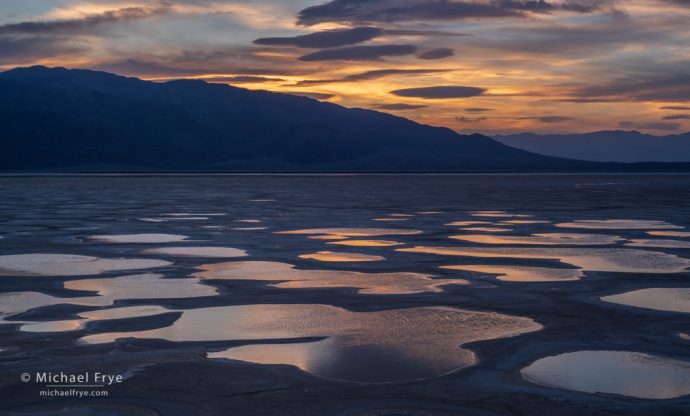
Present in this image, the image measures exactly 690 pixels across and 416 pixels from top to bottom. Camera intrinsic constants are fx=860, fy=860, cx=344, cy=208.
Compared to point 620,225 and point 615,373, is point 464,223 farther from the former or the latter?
point 615,373

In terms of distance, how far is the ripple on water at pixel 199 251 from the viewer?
18266 millimetres

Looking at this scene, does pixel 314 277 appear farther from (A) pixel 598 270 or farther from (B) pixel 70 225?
(B) pixel 70 225

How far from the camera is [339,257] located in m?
17.8

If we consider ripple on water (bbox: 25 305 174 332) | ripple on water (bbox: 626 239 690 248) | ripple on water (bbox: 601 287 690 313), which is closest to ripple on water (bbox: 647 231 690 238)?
ripple on water (bbox: 626 239 690 248)

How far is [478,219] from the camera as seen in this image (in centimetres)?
2962

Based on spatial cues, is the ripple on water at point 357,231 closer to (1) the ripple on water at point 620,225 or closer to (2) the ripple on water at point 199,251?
(2) the ripple on water at point 199,251

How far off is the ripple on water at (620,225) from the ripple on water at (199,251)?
1194 cm

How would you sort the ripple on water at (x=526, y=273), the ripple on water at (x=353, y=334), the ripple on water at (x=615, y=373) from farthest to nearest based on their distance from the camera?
the ripple on water at (x=526, y=273) < the ripple on water at (x=353, y=334) < the ripple on water at (x=615, y=373)

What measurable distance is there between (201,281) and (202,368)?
6046mm

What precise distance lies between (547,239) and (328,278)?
9041mm

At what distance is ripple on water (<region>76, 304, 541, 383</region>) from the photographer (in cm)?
843

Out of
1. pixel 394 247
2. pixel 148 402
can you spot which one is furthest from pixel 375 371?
pixel 394 247

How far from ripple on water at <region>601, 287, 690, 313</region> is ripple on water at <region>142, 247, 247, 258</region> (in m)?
8.30

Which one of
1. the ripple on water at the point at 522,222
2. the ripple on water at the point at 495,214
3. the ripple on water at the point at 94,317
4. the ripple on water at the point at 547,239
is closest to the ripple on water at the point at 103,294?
the ripple on water at the point at 94,317
